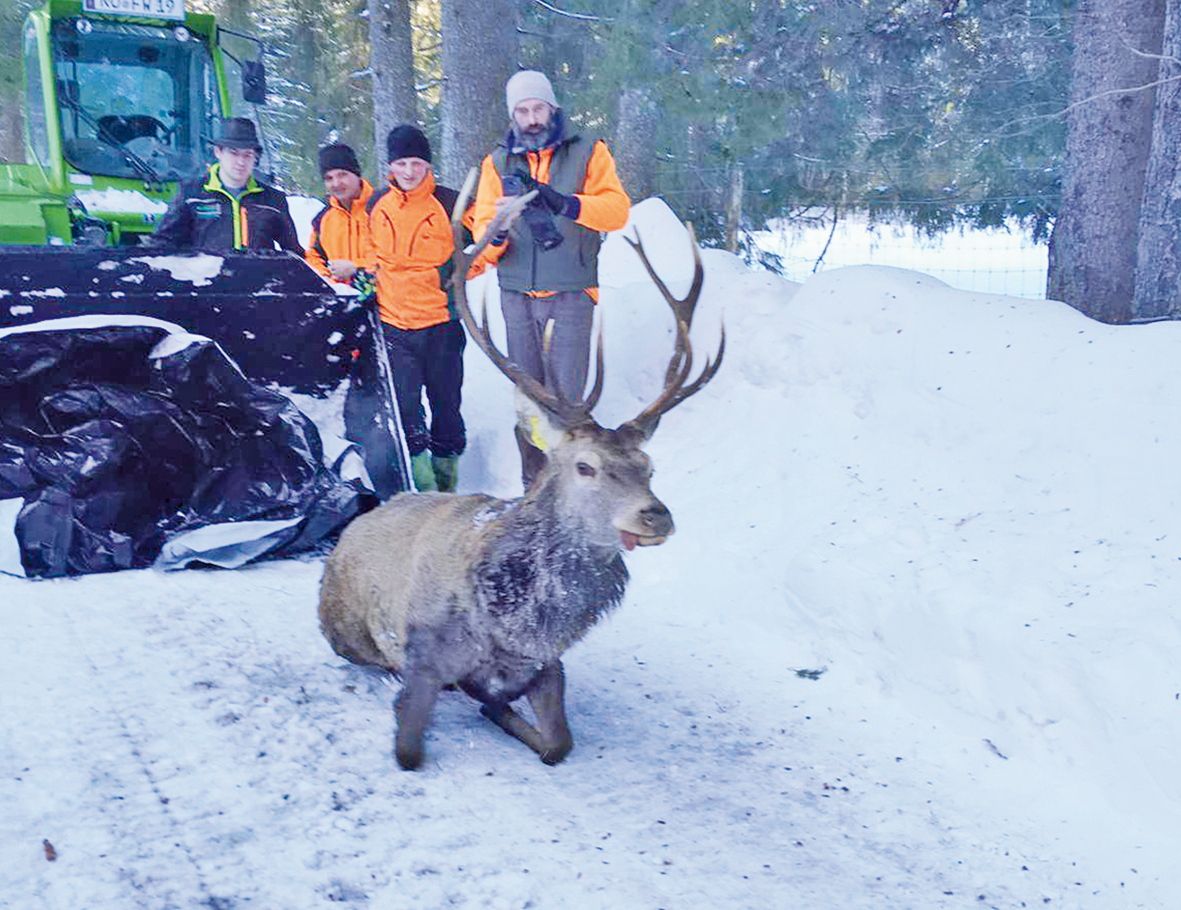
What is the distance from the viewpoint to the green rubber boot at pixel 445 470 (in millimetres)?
6402

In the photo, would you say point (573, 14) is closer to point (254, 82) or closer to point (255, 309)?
point (254, 82)

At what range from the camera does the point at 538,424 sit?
152 inches

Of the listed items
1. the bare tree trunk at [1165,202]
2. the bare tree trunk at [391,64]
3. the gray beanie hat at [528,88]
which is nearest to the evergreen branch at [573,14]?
the bare tree trunk at [391,64]

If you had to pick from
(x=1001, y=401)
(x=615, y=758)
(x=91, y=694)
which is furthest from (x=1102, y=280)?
(x=91, y=694)

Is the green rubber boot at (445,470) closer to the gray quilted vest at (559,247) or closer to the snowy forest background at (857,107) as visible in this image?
the gray quilted vest at (559,247)

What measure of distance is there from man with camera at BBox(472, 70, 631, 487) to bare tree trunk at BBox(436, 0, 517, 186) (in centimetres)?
385

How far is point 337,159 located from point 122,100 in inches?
145

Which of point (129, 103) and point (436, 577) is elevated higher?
point (129, 103)

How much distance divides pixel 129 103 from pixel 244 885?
26.1ft

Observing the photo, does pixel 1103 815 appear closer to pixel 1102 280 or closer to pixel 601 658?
pixel 601 658

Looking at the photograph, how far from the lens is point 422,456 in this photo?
6254mm

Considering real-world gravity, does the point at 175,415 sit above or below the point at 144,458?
above

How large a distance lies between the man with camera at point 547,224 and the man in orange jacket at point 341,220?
118cm

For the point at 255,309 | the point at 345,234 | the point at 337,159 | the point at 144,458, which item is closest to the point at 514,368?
the point at 144,458
